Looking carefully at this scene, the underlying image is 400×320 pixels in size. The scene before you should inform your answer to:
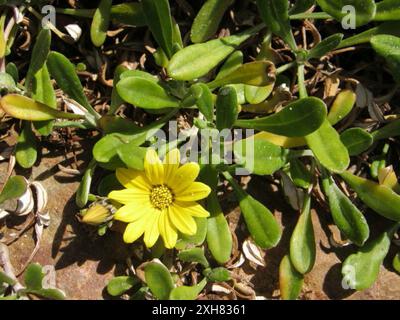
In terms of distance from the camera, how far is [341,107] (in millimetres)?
2748

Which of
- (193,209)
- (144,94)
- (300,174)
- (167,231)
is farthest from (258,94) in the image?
(167,231)

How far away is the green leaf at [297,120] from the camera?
7.68 feet

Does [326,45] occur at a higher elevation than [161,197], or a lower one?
higher

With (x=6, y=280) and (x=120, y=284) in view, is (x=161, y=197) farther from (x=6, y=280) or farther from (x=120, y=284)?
(x=6, y=280)

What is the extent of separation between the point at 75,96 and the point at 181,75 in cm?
53

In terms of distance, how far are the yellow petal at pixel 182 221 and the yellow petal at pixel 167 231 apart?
0.03 meters

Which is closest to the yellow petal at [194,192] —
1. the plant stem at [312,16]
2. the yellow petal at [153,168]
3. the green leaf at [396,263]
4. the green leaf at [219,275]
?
the yellow petal at [153,168]

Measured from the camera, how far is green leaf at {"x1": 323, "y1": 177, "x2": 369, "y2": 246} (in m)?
2.59

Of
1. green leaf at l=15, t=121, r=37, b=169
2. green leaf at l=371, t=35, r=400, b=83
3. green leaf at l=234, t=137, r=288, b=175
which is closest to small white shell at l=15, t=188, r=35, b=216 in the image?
green leaf at l=15, t=121, r=37, b=169

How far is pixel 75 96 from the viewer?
268 centimetres

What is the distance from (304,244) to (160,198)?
736 millimetres

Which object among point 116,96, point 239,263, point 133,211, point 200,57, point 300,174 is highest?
point 200,57

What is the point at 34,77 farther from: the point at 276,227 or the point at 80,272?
the point at 276,227

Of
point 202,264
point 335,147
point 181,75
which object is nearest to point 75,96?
point 181,75
